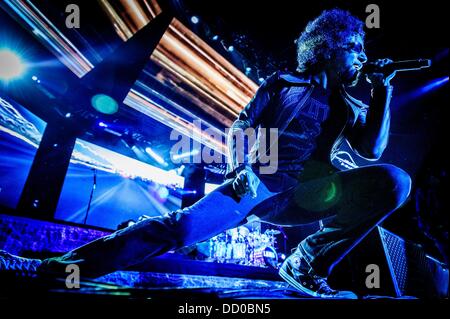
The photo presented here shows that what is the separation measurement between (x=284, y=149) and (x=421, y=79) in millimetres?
5486

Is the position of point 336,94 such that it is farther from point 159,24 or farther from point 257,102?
point 159,24

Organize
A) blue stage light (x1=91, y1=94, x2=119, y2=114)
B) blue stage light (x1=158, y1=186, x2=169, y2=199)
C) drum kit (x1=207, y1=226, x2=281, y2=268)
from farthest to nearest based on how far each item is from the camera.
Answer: blue stage light (x1=158, y1=186, x2=169, y2=199) < drum kit (x1=207, y1=226, x2=281, y2=268) < blue stage light (x1=91, y1=94, x2=119, y2=114)

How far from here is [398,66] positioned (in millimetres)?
1792

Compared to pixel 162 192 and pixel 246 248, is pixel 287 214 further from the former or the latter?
pixel 162 192

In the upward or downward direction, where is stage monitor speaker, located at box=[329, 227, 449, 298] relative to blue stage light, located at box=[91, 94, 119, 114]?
downward

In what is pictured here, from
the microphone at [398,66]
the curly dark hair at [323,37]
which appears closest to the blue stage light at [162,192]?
the curly dark hair at [323,37]

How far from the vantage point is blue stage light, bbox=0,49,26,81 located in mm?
4177

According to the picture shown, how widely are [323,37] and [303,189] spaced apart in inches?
75.7

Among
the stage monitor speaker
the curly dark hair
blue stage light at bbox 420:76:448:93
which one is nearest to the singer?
the curly dark hair

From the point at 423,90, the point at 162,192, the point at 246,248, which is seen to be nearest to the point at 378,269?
the point at 246,248

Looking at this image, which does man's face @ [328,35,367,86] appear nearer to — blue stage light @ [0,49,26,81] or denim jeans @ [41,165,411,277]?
denim jeans @ [41,165,411,277]

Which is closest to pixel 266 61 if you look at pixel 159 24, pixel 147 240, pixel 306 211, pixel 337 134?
pixel 159 24

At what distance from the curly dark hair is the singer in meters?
0.22
